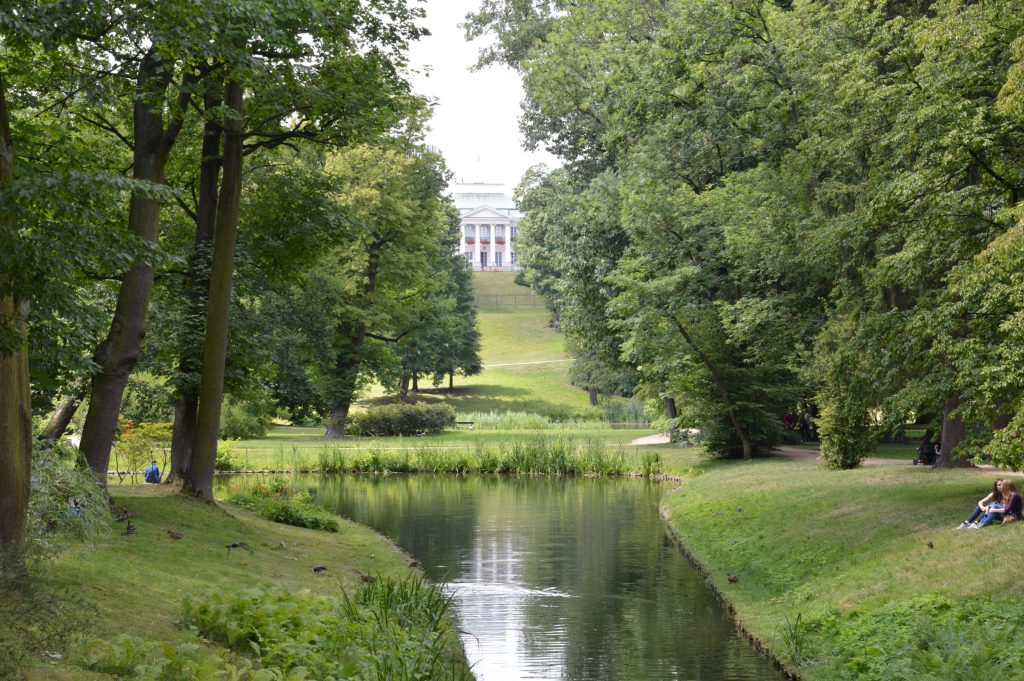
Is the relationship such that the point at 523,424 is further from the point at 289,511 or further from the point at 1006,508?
the point at 1006,508

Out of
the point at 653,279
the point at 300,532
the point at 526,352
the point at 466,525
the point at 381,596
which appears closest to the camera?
the point at 381,596

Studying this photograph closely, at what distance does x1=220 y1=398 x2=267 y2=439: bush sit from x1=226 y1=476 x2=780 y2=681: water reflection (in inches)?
564

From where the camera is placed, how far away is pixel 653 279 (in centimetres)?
3444

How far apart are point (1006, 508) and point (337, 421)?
116ft

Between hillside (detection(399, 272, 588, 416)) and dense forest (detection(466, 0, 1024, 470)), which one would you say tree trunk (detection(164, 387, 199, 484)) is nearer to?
dense forest (detection(466, 0, 1024, 470))

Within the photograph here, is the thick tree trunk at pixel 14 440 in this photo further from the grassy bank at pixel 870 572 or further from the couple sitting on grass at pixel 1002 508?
the couple sitting on grass at pixel 1002 508

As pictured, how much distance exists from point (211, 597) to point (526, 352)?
88.5 m

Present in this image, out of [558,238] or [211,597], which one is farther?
[558,238]

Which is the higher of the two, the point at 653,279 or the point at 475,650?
the point at 653,279

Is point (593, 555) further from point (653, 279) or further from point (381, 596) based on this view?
point (653, 279)

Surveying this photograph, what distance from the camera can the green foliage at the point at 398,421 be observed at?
164 feet

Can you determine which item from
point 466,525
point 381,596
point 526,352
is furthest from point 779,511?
point 526,352

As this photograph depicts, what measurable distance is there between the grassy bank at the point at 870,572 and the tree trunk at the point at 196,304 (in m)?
9.43

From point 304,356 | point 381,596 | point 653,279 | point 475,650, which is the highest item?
point 653,279
